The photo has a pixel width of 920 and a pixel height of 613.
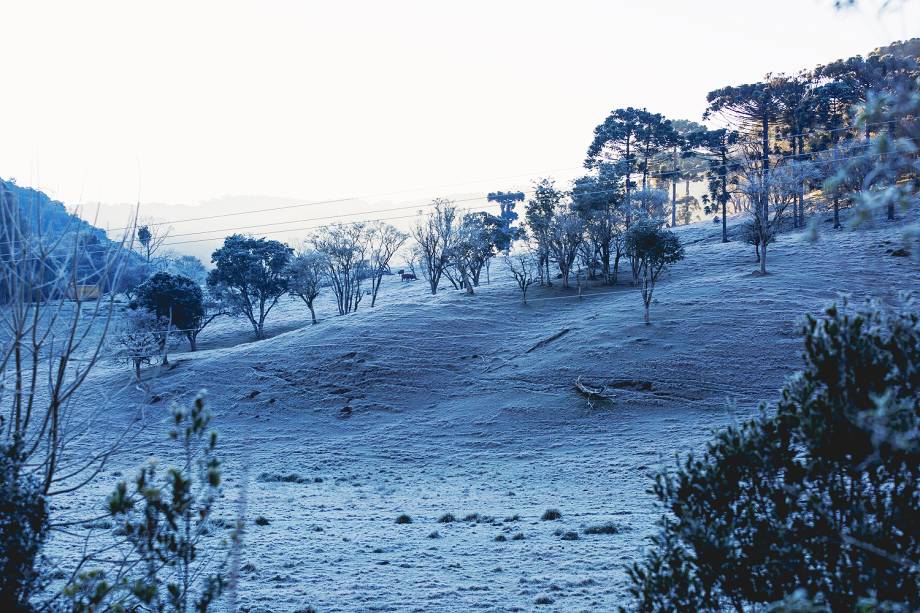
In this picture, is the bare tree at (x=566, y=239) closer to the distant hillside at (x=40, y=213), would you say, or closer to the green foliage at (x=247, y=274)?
the green foliage at (x=247, y=274)

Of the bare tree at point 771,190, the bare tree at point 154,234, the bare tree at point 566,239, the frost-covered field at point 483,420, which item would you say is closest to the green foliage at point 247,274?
the frost-covered field at point 483,420

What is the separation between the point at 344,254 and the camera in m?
69.1

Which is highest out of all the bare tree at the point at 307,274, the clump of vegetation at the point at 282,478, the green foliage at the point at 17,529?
the bare tree at the point at 307,274

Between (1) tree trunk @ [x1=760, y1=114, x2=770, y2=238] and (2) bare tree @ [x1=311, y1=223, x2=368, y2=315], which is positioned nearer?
(1) tree trunk @ [x1=760, y1=114, x2=770, y2=238]

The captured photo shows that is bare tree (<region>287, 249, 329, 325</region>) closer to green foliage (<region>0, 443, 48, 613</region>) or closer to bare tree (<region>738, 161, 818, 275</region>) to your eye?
bare tree (<region>738, 161, 818, 275</region>)

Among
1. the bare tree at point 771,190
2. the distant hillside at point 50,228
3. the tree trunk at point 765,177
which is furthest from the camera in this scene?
the tree trunk at point 765,177

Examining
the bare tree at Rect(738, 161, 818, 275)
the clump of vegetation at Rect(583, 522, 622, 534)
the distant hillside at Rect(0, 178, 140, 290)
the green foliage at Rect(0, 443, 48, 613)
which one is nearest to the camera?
the green foliage at Rect(0, 443, 48, 613)

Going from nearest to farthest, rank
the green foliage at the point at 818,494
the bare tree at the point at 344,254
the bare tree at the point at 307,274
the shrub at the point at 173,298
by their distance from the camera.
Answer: the green foliage at the point at 818,494, the shrub at the point at 173,298, the bare tree at the point at 307,274, the bare tree at the point at 344,254

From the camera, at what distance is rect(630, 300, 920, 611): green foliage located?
495 centimetres

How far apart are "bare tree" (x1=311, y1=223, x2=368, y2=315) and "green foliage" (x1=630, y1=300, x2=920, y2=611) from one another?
6265 centimetres

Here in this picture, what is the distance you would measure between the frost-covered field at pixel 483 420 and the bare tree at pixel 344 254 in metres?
15.4

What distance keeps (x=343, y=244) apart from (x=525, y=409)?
1622 inches

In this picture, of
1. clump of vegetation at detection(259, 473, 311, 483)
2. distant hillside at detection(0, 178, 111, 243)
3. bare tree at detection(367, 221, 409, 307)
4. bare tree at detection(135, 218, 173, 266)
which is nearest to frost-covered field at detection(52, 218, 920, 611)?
clump of vegetation at detection(259, 473, 311, 483)

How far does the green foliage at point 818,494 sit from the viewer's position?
16.2 feet
